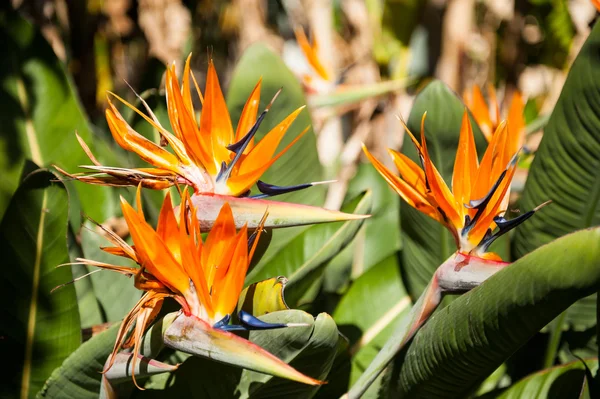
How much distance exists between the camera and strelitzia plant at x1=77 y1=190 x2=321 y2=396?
532 mm

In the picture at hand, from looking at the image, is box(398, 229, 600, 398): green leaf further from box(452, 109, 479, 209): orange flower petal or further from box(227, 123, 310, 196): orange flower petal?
box(227, 123, 310, 196): orange flower petal

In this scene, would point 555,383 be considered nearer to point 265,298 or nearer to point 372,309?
point 372,309

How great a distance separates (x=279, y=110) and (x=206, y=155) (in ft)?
1.35

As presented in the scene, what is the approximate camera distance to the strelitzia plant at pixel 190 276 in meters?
0.53

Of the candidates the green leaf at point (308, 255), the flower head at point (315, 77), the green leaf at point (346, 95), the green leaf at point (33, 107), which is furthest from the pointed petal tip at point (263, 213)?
the flower head at point (315, 77)

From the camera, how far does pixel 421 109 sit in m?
0.86

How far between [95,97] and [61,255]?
1.43m

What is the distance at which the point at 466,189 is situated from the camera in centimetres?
61

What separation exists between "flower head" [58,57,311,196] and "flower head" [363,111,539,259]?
0.37ft

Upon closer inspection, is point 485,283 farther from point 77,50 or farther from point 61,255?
point 77,50

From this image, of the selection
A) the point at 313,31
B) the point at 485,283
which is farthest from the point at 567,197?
the point at 313,31

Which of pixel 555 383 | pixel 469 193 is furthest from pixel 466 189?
pixel 555 383

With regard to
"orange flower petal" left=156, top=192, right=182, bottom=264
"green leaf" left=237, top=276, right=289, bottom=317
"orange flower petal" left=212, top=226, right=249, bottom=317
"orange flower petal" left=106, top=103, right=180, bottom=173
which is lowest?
"green leaf" left=237, top=276, right=289, bottom=317

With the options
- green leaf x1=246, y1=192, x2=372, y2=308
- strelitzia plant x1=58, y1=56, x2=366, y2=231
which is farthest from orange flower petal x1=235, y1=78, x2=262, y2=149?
green leaf x1=246, y1=192, x2=372, y2=308
